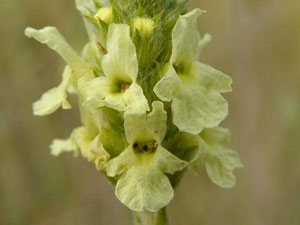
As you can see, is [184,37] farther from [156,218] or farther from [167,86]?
[156,218]

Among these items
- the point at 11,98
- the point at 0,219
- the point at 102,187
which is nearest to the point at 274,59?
the point at 102,187

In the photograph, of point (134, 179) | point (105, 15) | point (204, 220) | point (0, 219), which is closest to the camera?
point (134, 179)

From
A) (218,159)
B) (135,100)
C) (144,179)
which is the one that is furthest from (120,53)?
(218,159)

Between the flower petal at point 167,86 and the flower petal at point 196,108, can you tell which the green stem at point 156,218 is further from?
the flower petal at point 167,86

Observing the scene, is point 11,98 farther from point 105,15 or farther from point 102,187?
point 105,15

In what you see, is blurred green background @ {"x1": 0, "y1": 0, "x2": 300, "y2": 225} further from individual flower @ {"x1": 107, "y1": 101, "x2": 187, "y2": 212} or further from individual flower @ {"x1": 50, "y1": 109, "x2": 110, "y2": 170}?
individual flower @ {"x1": 107, "y1": 101, "x2": 187, "y2": 212}

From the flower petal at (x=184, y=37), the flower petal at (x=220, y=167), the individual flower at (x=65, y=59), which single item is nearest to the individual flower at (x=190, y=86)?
the flower petal at (x=184, y=37)
